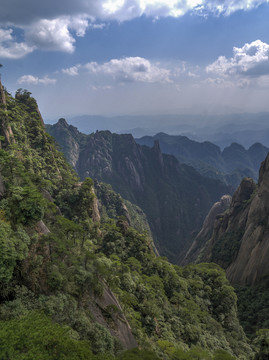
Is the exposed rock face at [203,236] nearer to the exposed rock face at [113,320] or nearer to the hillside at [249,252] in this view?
the hillside at [249,252]

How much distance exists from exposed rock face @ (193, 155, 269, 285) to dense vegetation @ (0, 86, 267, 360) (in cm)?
1210

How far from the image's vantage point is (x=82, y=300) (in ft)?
56.6

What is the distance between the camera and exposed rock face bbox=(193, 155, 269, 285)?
48.2m

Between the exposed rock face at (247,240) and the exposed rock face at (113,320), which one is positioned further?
the exposed rock face at (247,240)

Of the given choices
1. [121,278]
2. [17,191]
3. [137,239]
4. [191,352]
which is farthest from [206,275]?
[17,191]

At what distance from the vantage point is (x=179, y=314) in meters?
30.4

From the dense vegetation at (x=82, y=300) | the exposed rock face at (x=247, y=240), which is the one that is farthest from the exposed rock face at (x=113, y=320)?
the exposed rock face at (x=247, y=240)

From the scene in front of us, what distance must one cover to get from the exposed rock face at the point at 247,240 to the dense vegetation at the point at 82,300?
12.1 m

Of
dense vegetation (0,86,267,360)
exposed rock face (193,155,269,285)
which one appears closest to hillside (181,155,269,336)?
exposed rock face (193,155,269,285)

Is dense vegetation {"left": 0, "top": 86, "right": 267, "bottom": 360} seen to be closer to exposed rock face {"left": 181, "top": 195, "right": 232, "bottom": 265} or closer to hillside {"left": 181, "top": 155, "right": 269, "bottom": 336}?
hillside {"left": 181, "top": 155, "right": 269, "bottom": 336}

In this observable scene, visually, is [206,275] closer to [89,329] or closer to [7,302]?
[89,329]

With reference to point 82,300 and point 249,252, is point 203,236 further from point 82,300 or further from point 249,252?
point 82,300

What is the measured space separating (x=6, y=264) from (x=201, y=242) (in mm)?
103163

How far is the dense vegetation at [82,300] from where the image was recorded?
10996 millimetres
